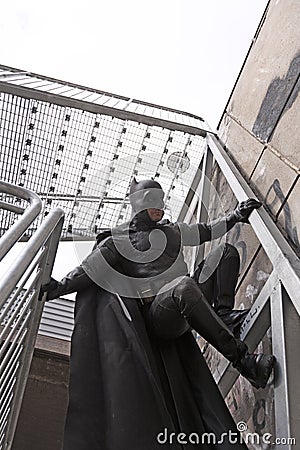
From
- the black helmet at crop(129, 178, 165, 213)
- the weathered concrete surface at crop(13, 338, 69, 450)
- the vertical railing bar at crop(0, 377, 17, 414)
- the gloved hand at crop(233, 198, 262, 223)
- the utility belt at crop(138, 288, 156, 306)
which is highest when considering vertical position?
the gloved hand at crop(233, 198, 262, 223)

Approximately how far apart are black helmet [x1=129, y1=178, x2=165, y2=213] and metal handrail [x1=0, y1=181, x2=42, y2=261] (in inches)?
31.8

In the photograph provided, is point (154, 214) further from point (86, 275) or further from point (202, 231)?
point (86, 275)

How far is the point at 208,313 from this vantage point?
88.4 inches

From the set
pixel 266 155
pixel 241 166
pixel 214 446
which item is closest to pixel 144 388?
pixel 214 446

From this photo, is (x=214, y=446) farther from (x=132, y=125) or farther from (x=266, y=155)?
(x=132, y=125)

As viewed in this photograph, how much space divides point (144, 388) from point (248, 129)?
6.68ft

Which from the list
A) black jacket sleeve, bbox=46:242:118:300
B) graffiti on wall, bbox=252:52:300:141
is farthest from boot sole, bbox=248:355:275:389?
graffiti on wall, bbox=252:52:300:141

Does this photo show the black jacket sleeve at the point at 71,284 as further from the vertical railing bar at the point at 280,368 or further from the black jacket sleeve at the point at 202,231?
the vertical railing bar at the point at 280,368

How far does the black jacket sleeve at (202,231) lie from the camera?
3.00 m

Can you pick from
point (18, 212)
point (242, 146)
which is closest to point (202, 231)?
point (242, 146)

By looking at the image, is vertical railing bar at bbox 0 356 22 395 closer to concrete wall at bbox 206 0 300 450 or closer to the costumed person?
the costumed person

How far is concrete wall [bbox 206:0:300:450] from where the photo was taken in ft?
8.48

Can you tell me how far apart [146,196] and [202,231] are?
36 cm

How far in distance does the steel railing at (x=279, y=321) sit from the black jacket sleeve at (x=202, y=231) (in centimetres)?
18
